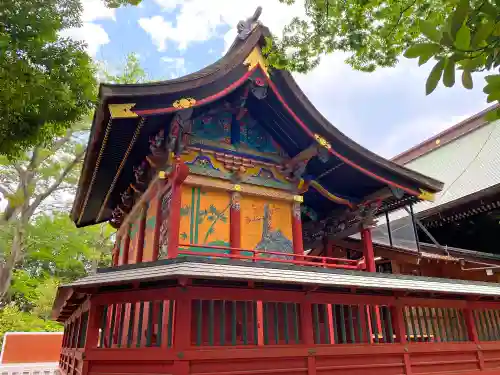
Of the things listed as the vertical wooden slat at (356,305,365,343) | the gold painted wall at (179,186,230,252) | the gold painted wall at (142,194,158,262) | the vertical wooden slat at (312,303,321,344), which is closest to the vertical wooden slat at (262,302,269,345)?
the vertical wooden slat at (312,303,321,344)

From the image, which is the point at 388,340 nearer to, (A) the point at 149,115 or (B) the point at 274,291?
(B) the point at 274,291

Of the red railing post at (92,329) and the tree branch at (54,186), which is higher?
the tree branch at (54,186)

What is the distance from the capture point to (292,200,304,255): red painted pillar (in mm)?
8461

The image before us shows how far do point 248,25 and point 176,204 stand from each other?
13.0 feet

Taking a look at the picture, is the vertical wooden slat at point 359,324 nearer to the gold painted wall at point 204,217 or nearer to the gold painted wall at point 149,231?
the gold painted wall at point 204,217

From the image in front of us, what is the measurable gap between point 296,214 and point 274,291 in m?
3.07

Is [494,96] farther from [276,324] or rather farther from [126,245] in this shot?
[126,245]

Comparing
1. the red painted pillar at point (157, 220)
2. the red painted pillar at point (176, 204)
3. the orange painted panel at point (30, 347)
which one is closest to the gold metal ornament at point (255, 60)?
the red painted pillar at point (176, 204)

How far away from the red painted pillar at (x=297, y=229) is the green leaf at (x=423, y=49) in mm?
6812

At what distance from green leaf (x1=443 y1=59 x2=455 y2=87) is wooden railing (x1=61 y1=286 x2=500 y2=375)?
433 centimetres

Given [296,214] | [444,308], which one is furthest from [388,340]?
[296,214]

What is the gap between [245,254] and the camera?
7953mm

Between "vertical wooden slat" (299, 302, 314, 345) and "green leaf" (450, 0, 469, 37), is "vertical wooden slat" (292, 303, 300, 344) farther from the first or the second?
Result: "green leaf" (450, 0, 469, 37)

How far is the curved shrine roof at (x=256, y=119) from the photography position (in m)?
6.80
